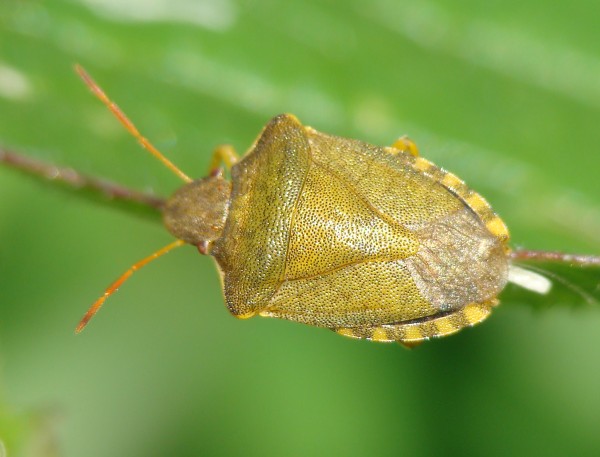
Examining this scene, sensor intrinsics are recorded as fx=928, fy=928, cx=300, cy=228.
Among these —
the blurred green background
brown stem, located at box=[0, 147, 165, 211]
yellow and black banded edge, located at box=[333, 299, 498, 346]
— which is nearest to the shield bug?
yellow and black banded edge, located at box=[333, 299, 498, 346]

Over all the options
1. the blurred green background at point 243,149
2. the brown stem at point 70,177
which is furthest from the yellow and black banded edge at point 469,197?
the brown stem at point 70,177

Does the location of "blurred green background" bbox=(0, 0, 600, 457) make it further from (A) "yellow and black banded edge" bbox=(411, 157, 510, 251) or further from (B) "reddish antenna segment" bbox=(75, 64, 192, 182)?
(A) "yellow and black banded edge" bbox=(411, 157, 510, 251)

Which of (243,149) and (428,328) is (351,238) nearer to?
(428,328)

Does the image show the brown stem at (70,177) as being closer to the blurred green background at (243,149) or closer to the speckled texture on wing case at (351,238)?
the blurred green background at (243,149)

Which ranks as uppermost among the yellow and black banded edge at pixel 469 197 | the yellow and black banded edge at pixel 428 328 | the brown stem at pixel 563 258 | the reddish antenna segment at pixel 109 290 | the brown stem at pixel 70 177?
the yellow and black banded edge at pixel 469 197

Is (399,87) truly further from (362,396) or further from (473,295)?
(362,396)

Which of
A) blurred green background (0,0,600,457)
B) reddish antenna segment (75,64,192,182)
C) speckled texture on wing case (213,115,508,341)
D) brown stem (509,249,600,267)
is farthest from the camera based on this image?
blurred green background (0,0,600,457)

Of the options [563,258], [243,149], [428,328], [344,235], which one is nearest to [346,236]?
[344,235]
